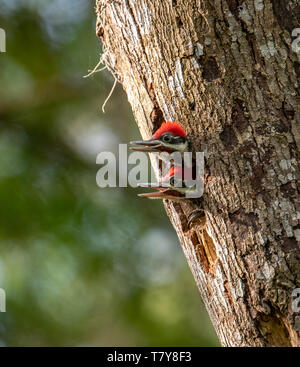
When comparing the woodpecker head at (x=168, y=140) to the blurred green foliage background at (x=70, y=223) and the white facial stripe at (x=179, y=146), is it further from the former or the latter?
the blurred green foliage background at (x=70, y=223)

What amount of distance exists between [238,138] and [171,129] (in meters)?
0.33

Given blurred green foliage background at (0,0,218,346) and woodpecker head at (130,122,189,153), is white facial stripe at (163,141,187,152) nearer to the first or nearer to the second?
woodpecker head at (130,122,189,153)

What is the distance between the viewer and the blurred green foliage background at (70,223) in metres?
5.27

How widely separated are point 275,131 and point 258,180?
0.25 m

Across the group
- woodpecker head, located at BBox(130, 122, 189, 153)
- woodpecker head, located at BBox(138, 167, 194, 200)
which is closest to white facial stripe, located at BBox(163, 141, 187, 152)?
woodpecker head, located at BBox(130, 122, 189, 153)

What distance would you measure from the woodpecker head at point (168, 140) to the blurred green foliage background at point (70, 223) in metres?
2.39

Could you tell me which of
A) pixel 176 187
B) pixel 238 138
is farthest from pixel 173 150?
pixel 238 138

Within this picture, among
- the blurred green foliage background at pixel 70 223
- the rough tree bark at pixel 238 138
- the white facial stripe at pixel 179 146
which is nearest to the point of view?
the rough tree bark at pixel 238 138

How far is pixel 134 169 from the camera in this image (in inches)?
207

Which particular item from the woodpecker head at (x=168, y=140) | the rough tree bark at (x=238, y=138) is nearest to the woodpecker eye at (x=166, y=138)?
the woodpecker head at (x=168, y=140)

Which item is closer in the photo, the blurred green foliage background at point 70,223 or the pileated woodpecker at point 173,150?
the pileated woodpecker at point 173,150

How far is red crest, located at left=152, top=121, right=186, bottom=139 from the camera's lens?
286 centimetres

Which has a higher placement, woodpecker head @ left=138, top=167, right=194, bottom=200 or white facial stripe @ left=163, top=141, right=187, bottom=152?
white facial stripe @ left=163, top=141, right=187, bottom=152

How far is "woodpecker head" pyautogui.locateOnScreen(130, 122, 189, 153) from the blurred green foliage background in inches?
93.9
